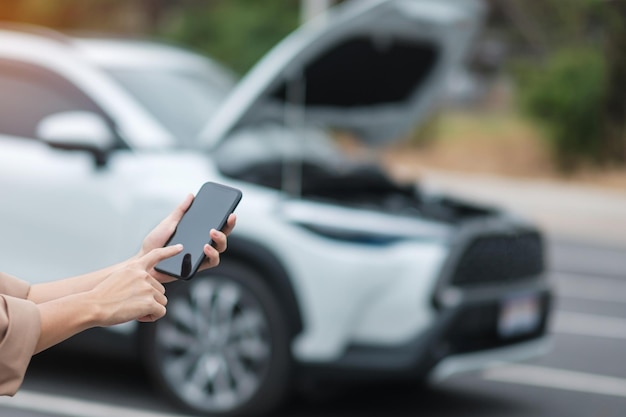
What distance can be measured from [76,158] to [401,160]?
58.7ft

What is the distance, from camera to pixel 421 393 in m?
6.59

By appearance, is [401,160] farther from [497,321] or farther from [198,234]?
[198,234]

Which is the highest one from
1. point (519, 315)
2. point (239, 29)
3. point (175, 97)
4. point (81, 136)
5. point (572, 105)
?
point (239, 29)

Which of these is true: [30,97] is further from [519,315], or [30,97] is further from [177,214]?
[177,214]

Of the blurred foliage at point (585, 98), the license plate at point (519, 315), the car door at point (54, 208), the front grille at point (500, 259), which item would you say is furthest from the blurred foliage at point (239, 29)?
the license plate at point (519, 315)

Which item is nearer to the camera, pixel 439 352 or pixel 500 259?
pixel 439 352

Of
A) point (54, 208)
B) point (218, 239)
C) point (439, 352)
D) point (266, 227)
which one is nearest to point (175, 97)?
point (54, 208)

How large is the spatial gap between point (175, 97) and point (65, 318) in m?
4.26

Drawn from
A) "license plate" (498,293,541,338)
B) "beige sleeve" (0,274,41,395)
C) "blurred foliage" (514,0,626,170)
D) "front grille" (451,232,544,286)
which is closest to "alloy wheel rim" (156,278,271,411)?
"front grille" (451,232,544,286)

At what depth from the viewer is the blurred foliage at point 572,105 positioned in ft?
69.5

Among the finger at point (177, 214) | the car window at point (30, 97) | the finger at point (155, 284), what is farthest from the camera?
the car window at point (30, 97)

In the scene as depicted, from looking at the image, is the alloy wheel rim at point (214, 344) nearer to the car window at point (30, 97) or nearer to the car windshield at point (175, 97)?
the car windshield at point (175, 97)

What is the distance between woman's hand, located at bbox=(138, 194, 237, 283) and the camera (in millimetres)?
2580

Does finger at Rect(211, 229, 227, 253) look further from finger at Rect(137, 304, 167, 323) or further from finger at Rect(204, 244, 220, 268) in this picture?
finger at Rect(137, 304, 167, 323)
